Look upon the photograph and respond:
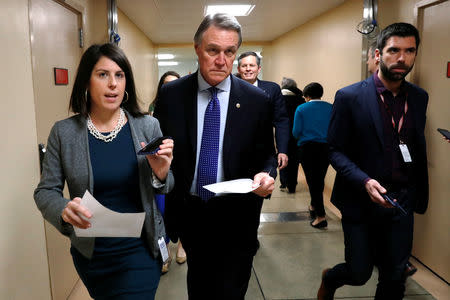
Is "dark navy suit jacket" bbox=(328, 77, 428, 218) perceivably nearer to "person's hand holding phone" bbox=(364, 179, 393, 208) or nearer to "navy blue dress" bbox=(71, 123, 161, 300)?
"person's hand holding phone" bbox=(364, 179, 393, 208)

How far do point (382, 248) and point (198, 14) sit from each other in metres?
4.82

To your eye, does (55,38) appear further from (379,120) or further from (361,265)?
(361,265)

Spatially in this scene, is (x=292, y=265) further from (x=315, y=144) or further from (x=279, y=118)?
(x=315, y=144)

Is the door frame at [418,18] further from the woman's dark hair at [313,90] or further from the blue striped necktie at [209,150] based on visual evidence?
the blue striped necktie at [209,150]

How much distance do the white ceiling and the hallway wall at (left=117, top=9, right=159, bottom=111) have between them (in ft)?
0.50

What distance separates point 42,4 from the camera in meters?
2.32

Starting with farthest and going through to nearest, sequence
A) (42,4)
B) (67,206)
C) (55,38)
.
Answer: (55,38) < (42,4) < (67,206)

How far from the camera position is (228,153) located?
175cm

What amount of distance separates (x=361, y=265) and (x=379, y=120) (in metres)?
0.83

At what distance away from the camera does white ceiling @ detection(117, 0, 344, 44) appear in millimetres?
4977

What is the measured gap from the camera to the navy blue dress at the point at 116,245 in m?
1.42

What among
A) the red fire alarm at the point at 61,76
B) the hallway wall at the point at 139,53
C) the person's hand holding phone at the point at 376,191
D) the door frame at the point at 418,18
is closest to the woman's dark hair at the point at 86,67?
the red fire alarm at the point at 61,76

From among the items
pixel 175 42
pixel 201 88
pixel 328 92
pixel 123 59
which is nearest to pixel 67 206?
pixel 123 59

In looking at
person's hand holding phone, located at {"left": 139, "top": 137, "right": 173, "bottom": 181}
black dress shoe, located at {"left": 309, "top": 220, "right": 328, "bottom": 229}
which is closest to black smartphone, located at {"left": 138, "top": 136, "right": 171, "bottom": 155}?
person's hand holding phone, located at {"left": 139, "top": 137, "right": 173, "bottom": 181}
